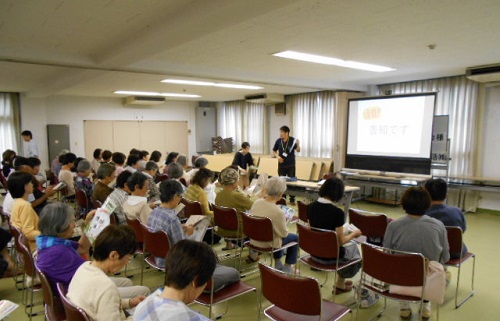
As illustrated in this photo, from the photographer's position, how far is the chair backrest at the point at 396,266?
221 centimetres

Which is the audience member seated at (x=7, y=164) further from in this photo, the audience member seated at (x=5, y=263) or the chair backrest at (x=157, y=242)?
the chair backrest at (x=157, y=242)

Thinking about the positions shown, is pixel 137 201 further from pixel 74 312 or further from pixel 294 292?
pixel 294 292

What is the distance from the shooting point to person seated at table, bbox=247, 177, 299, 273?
3.15m

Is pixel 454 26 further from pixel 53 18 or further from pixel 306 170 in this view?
pixel 306 170

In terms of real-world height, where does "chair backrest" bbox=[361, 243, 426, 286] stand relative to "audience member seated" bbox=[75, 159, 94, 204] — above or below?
below

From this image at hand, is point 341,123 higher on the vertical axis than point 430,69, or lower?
lower

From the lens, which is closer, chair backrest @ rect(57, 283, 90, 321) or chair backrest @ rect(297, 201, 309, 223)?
chair backrest @ rect(57, 283, 90, 321)

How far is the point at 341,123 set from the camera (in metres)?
8.15

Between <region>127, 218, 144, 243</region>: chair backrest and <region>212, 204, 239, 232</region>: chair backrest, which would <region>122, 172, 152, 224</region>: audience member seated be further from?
<region>212, 204, 239, 232</region>: chair backrest

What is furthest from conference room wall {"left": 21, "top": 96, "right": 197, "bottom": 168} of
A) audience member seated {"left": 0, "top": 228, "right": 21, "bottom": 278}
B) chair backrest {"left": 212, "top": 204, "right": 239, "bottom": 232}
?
chair backrest {"left": 212, "top": 204, "right": 239, "bottom": 232}

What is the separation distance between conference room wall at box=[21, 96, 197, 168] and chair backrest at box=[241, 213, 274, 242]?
8.55m

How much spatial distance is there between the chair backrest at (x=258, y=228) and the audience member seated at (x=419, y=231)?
3.42 feet

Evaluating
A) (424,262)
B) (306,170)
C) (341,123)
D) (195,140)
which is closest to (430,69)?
Answer: (341,123)

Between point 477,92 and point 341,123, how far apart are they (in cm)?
282
